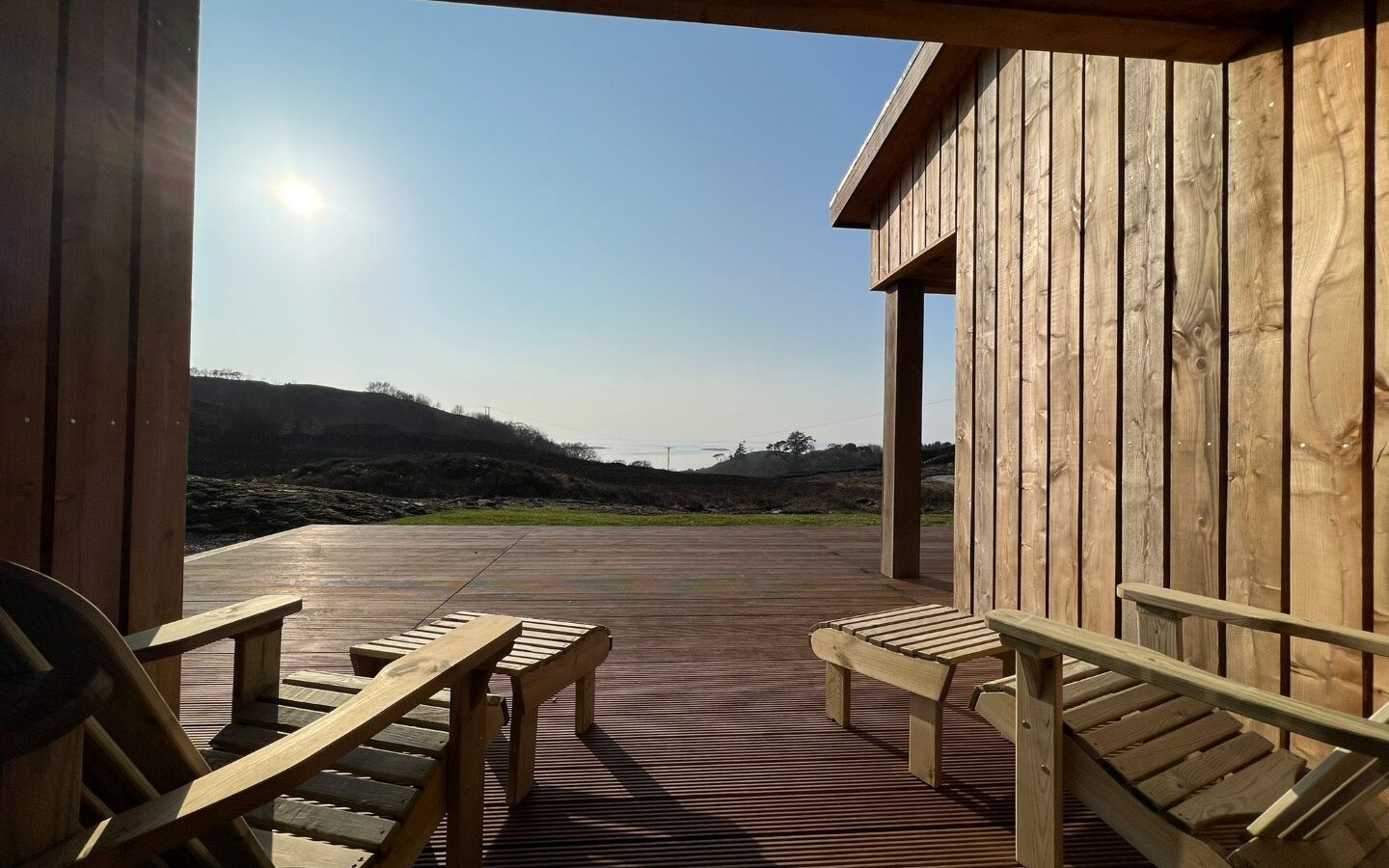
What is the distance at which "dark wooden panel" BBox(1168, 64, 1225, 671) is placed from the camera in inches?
82.8

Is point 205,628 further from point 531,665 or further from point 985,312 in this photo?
point 985,312

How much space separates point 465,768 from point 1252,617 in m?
1.96

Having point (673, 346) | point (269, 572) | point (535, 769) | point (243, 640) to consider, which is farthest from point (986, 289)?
point (673, 346)

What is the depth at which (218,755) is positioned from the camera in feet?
4.67

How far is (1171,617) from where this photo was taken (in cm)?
191

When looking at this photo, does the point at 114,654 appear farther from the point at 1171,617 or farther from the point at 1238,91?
the point at 1238,91

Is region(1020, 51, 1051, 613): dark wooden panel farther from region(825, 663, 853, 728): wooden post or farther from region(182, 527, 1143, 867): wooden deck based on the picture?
region(825, 663, 853, 728): wooden post

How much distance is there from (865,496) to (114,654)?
1337 centimetres

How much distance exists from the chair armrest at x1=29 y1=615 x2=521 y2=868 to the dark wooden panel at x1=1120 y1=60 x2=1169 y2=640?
2.33m

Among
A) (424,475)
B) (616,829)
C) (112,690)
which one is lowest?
(616,829)

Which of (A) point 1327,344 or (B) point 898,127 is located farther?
(B) point 898,127

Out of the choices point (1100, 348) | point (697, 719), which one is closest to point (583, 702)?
point (697, 719)

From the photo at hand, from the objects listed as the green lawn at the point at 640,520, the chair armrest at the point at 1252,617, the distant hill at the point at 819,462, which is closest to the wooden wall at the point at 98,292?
the chair armrest at the point at 1252,617

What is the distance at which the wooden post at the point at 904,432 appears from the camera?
5.05 m
